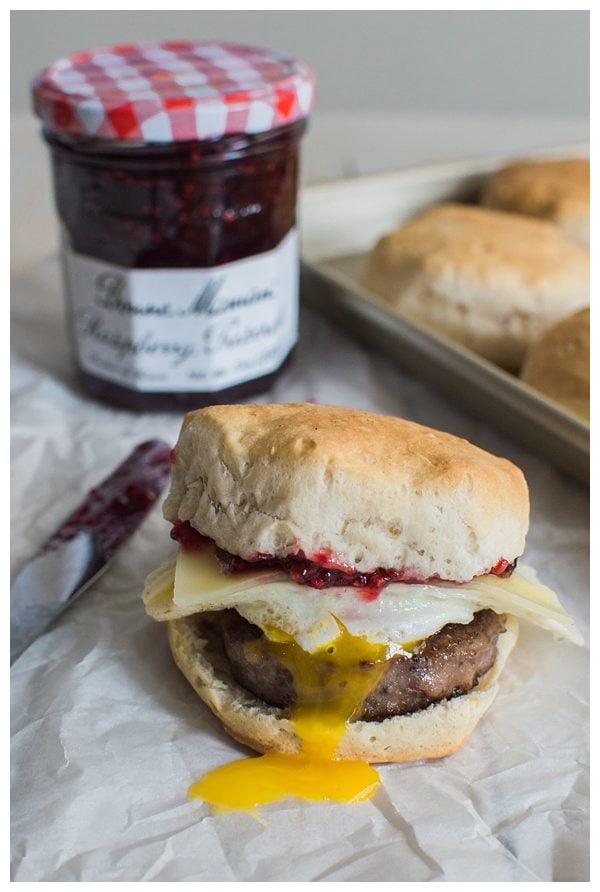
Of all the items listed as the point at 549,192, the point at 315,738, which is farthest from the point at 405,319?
the point at 315,738

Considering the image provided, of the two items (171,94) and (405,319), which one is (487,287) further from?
(171,94)

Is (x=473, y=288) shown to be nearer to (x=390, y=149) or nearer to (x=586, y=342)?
(x=586, y=342)

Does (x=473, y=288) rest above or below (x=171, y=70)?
below

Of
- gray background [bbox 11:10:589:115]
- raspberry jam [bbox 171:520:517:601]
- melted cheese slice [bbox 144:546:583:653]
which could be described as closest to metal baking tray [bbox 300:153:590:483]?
melted cheese slice [bbox 144:546:583:653]

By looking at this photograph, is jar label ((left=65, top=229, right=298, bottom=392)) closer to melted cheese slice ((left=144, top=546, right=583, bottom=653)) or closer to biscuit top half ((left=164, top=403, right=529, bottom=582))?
biscuit top half ((left=164, top=403, right=529, bottom=582))

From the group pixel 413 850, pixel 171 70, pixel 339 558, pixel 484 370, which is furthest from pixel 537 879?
pixel 171 70

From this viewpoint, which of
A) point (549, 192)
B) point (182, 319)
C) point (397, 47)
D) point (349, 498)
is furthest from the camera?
point (397, 47)
